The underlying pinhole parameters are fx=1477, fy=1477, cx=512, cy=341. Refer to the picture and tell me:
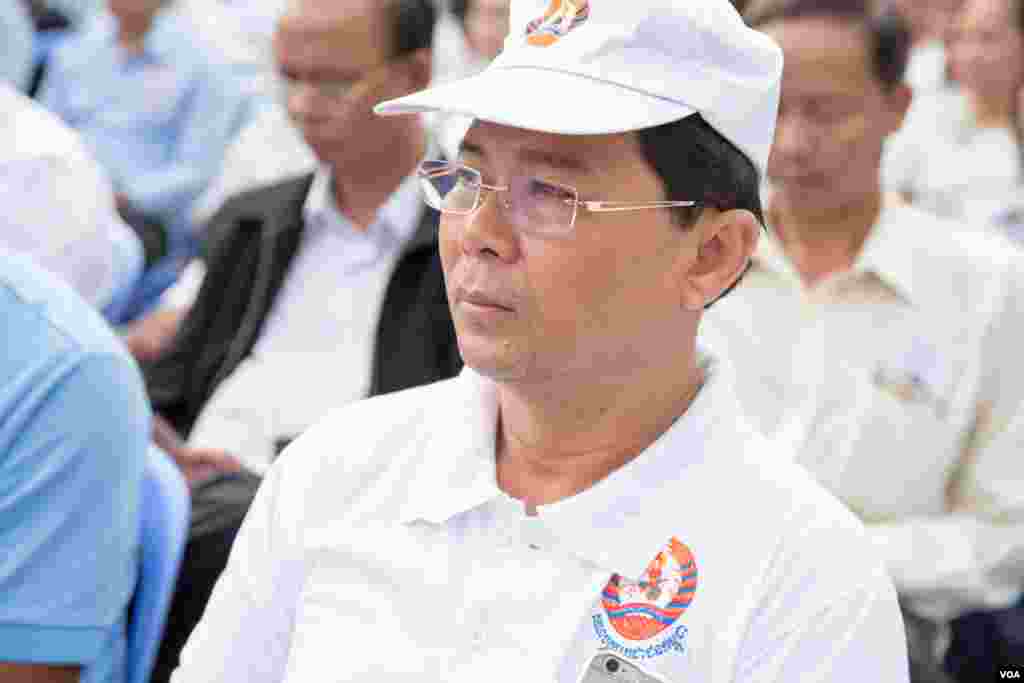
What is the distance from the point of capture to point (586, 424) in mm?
1505

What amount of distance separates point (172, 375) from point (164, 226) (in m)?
1.65

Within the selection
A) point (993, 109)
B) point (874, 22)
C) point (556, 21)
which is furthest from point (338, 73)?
point (993, 109)

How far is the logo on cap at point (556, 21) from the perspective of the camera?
1.43m

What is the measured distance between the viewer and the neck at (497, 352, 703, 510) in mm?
1487

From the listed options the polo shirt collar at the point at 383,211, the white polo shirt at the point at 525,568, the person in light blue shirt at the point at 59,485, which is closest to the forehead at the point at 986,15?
the polo shirt collar at the point at 383,211

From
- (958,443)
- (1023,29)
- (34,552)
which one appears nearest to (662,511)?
(34,552)

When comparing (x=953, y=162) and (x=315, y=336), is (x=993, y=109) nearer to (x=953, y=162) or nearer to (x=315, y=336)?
(x=953, y=162)

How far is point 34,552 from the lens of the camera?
1.72m

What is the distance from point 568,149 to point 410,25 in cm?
205

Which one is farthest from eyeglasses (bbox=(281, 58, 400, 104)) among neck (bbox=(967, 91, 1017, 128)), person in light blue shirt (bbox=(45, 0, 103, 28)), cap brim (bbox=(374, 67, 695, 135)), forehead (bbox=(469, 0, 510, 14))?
person in light blue shirt (bbox=(45, 0, 103, 28))

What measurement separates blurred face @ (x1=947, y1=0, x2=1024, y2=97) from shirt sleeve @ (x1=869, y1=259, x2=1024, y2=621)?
2.18 meters

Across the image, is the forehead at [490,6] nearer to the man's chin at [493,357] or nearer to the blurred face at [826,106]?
the blurred face at [826,106]

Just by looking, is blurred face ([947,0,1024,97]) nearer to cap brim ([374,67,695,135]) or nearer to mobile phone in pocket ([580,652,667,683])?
cap brim ([374,67,695,135])

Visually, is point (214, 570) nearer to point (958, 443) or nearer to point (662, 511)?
point (662, 511)
